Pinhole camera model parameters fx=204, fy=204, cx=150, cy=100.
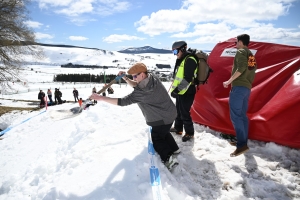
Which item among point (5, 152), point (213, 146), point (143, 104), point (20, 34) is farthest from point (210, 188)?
point (20, 34)

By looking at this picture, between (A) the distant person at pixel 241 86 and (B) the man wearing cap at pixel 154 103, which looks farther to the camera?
(A) the distant person at pixel 241 86

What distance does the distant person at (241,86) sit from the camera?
324cm

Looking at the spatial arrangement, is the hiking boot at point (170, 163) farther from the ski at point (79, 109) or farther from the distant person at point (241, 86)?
the ski at point (79, 109)

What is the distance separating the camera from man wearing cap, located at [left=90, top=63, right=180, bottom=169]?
303 centimetres

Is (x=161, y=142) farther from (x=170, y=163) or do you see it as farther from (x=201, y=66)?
(x=201, y=66)

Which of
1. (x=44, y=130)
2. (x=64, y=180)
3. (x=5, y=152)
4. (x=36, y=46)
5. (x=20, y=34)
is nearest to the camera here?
(x=64, y=180)

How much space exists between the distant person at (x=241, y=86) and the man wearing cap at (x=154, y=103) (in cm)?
110

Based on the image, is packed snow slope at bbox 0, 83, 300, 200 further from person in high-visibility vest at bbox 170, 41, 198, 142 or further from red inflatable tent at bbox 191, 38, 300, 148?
person in high-visibility vest at bbox 170, 41, 198, 142

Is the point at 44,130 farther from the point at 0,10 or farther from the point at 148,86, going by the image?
the point at 0,10

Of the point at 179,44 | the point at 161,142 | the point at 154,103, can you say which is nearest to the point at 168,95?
the point at 154,103

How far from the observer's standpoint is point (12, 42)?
53.0 feet

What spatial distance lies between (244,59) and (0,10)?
720 inches

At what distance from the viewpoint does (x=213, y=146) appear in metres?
3.93

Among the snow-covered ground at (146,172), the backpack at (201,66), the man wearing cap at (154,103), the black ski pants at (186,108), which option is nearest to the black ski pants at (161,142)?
the man wearing cap at (154,103)
